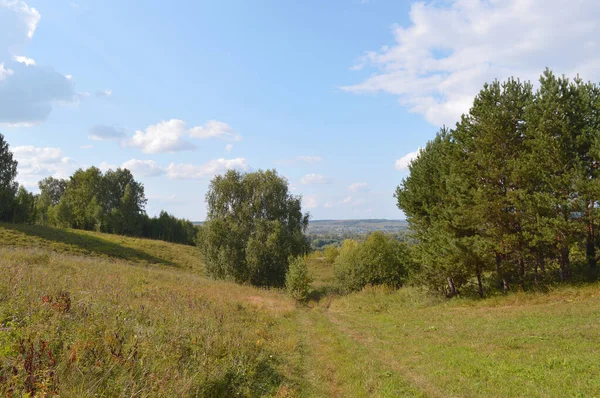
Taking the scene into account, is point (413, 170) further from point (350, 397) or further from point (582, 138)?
point (350, 397)

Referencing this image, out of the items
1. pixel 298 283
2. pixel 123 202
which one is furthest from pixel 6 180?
pixel 298 283

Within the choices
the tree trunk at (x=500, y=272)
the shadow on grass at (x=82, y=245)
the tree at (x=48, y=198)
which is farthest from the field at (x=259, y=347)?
the tree at (x=48, y=198)

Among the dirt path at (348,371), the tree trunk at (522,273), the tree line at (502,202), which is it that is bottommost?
the dirt path at (348,371)

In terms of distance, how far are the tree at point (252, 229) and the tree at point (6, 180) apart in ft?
125

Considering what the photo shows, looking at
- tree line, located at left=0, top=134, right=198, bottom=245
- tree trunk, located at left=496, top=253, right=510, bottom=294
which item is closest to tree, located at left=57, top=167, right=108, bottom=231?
tree line, located at left=0, top=134, right=198, bottom=245

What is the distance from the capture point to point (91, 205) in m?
67.9

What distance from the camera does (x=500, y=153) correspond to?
1688 cm

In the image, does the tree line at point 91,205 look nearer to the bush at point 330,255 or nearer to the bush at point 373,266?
the bush at point 330,255

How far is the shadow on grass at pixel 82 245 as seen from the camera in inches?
1410

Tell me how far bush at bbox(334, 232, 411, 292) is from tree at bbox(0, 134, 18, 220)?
176 feet

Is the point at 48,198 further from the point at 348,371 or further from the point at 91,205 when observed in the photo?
the point at 348,371

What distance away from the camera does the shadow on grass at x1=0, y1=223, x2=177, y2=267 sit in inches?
1410

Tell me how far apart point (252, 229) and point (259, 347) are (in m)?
24.1

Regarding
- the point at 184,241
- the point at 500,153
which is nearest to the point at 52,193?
the point at 184,241
